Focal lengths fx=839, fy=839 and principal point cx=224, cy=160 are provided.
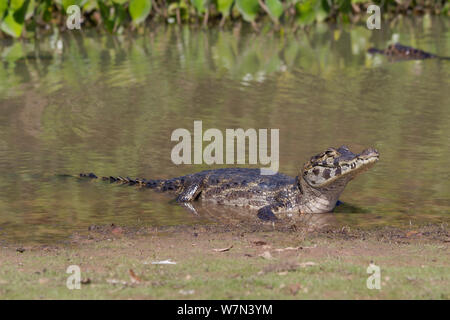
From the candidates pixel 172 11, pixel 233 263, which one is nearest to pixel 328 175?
pixel 233 263

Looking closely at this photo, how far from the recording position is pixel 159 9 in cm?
3111

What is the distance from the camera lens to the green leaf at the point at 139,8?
80.6ft

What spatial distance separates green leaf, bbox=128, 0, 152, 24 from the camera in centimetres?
2458

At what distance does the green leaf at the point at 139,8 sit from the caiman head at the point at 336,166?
16.5m

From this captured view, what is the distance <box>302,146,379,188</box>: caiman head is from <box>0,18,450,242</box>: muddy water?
42 centimetres

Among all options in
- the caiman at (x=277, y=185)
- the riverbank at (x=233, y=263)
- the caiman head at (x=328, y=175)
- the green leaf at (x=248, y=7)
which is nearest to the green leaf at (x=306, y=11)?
the green leaf at (x=248, y=7)

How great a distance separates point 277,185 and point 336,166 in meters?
0.95

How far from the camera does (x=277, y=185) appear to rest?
30.9 ft

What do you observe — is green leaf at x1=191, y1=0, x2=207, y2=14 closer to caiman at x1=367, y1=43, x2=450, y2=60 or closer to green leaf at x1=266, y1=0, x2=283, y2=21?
green leaf at x1=266, y1=0, x2=283, y2=21

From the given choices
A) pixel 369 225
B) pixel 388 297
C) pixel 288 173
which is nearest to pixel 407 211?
pixel 369 225

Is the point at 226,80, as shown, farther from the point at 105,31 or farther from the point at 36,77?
the point at 105,31

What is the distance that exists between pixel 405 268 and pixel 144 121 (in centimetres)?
846

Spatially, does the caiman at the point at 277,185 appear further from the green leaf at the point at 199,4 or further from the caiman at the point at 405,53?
the green leaf at the point at 199,4

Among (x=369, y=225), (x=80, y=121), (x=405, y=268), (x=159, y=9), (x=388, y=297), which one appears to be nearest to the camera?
(x=388, y=297)
